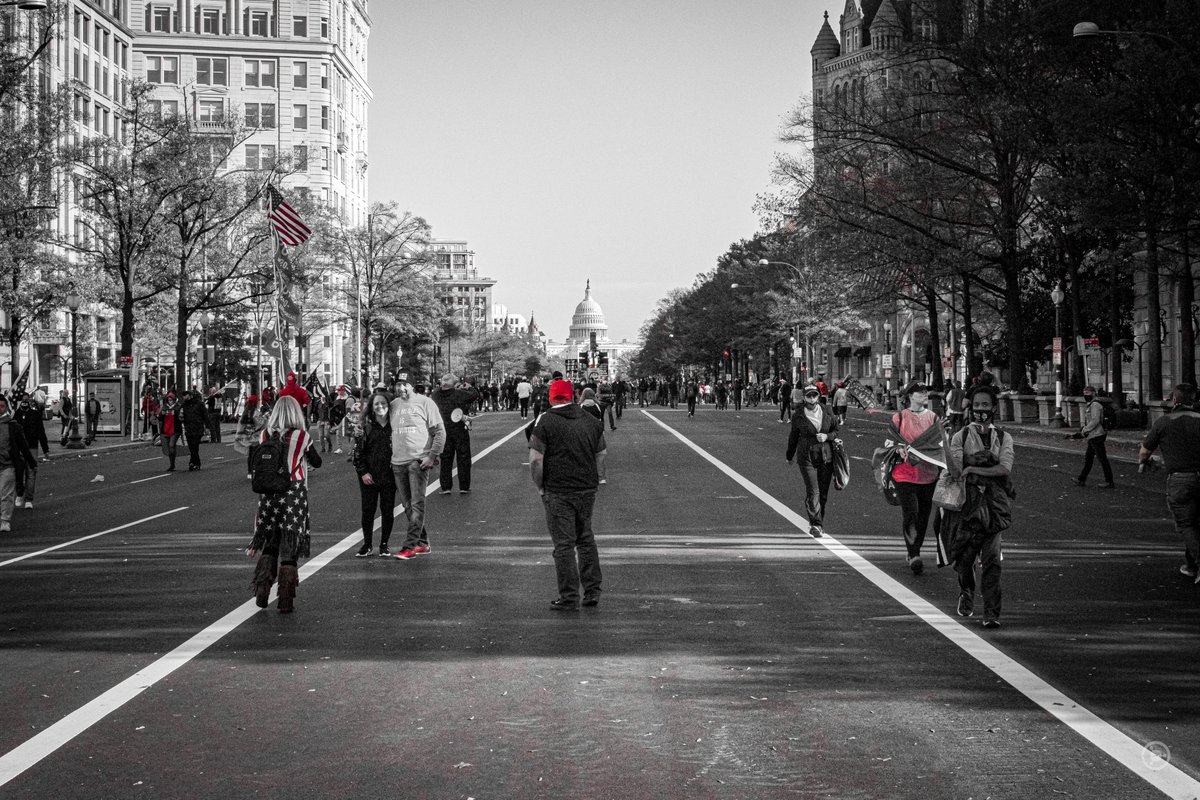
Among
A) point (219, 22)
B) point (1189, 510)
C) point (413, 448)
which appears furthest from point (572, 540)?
point (219, 22)

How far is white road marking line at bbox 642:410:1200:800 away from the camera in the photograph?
5.69m

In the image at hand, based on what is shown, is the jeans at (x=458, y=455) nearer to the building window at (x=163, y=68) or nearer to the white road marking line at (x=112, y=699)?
the white road marking line at (x=112, y=699)

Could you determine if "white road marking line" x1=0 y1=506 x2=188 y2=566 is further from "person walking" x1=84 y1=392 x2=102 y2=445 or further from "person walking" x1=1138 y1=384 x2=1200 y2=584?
"person walking" x1=84 y1=392 x2=102 y2=445

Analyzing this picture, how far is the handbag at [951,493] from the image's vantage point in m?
9.48

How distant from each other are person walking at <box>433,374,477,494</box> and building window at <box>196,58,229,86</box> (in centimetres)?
8190

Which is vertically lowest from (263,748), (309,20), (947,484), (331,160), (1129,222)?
(263,748)

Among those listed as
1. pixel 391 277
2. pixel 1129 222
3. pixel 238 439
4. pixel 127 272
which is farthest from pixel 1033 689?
pixel 391 277

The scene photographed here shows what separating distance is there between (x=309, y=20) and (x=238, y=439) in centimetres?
9146

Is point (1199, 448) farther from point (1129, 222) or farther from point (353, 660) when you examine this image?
point (1129, 222)

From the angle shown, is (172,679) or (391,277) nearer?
(172,679)

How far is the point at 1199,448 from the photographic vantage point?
11641 mm
